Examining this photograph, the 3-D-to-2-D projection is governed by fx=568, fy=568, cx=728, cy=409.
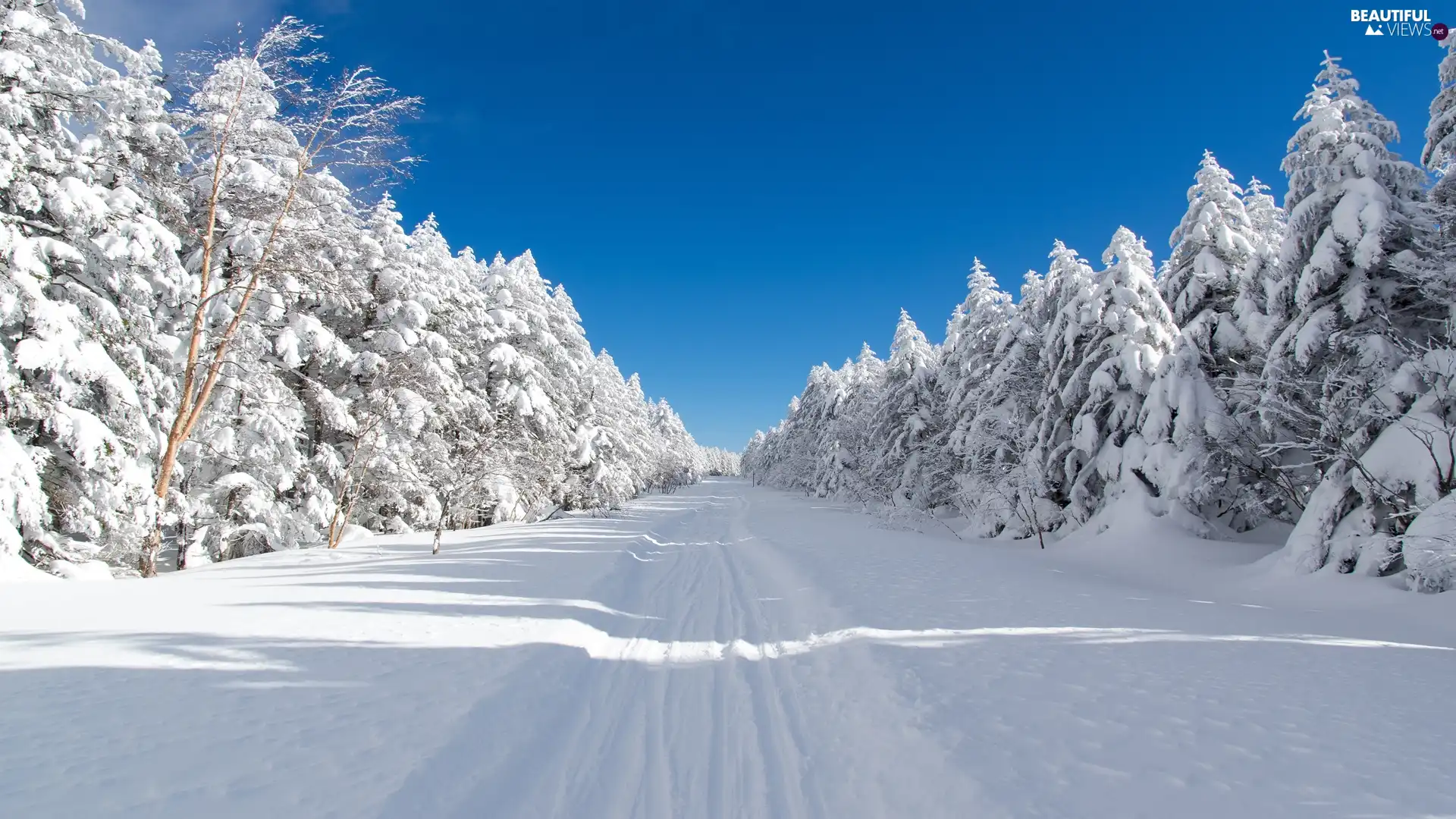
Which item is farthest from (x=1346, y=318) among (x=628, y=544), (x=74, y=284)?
(x=74, y=284)

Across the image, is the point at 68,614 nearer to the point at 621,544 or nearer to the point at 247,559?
the point at 247,559

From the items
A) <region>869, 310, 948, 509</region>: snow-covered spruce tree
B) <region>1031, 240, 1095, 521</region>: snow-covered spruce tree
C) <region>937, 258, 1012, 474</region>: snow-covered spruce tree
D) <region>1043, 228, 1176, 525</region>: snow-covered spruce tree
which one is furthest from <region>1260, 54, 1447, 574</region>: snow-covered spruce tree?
<region>869, 310, 948, 509</region>: snow-covered spruce tree

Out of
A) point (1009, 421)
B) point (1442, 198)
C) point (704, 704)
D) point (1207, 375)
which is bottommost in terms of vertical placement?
point (704, 704)

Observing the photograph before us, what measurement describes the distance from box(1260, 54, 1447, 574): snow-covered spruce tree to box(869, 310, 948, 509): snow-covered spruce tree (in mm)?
15928

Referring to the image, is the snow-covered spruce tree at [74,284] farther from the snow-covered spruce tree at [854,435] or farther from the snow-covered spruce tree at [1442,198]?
the snow-covered spruce tree at [854,435]

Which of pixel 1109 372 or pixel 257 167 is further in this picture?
pixel 1109 372

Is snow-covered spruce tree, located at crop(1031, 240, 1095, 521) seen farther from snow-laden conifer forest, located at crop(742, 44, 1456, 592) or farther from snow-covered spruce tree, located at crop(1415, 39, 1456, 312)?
snow-covered spruce tree, located at crop(1415, 39, 1456, 312)

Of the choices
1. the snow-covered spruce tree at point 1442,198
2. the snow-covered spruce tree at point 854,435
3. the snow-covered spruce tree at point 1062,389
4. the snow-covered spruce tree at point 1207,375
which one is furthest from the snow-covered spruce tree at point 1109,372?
the snow-covered spruce tree at point 854,435

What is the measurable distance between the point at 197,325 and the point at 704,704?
39.6 ft

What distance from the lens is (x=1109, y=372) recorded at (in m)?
17.7

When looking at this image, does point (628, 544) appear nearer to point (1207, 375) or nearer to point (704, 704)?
point (704, 704)

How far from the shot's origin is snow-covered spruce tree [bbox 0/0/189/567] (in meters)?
9.52

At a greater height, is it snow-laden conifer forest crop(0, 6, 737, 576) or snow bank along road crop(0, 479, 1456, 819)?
snow-laden conifer forest crop(0, 6, 737, 576)

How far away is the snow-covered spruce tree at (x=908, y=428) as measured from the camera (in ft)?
97.1
